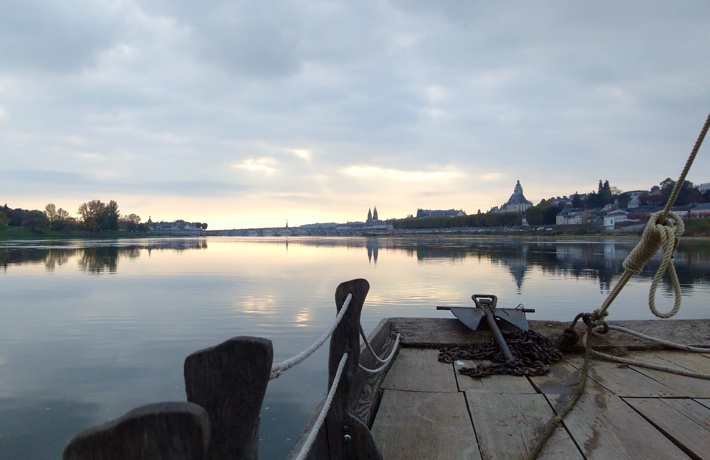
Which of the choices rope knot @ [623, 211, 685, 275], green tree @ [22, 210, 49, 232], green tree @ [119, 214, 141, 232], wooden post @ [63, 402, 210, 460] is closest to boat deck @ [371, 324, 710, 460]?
rope knot @ [623, 211, 685, 275]

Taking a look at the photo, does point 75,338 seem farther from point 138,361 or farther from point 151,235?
point 151,235

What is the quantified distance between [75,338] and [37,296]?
322 inches

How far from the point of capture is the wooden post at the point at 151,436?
1.08m

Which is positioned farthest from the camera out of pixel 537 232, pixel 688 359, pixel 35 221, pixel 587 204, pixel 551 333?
pixel 587 204

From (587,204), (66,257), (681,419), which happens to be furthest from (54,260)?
(587,204)

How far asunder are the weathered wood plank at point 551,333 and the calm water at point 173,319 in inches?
73.7

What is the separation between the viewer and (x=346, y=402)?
9.17 ft

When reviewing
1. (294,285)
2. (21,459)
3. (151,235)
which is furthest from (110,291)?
(151,235)

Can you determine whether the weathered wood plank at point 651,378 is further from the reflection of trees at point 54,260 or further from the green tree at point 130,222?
the green tree at point 130,222

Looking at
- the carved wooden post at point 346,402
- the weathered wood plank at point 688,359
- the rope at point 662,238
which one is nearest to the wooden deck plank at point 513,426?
the carved wooden post at point 346,402

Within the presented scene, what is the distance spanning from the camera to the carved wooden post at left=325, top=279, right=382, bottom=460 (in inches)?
108

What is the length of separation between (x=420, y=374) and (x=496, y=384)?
2.46ft

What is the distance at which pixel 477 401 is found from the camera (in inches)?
162

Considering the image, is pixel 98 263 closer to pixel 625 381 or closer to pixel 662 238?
pixel 625 381
